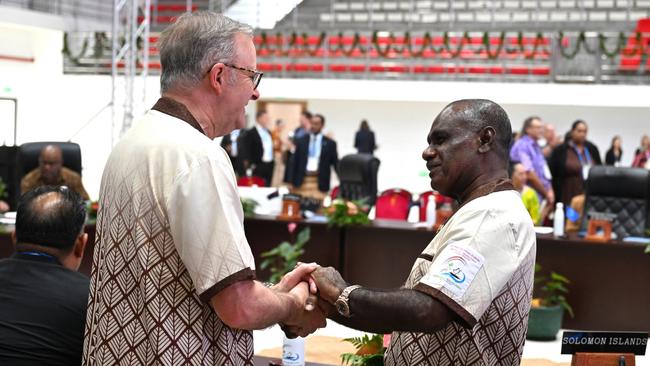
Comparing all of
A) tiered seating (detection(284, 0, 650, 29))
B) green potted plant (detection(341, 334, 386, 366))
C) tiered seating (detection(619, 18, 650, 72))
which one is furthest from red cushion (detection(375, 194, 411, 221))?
tiered seating (detection(284, 0, 650, 29))

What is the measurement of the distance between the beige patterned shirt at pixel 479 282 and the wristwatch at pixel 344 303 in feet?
0.47

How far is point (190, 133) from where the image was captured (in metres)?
1.98

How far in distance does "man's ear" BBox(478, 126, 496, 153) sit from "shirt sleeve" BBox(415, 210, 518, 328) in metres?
0.19

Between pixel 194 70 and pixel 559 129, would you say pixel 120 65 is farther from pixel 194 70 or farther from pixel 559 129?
pixel 194 70

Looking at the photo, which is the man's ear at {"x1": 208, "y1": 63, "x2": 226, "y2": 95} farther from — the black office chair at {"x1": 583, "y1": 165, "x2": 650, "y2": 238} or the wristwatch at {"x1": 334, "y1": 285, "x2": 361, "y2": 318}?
the black office chair at {"x1": 583, "y1": 165, "x2": 650, "y2": 238}

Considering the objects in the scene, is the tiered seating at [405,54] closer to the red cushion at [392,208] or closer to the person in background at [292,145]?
the person in background at [292,145]

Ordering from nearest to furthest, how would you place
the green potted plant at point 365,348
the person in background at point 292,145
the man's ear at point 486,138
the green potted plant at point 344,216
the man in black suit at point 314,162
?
the man's ear at point 486,138
the green potted plant at point 365,348
the green potted plant at point 344,216
the man in black suit at point 314,162
the person in background at point 292,145

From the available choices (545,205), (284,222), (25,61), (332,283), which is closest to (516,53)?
(545,205)

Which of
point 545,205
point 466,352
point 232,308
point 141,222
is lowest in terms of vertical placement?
point 545,205

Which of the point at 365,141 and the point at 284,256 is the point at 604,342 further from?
the point at 365,141

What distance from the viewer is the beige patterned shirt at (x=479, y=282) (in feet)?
6.84

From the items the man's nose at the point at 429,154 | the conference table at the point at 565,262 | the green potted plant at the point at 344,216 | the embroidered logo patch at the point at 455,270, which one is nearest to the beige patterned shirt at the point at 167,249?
the embroidered logo patch at the point at 455,270

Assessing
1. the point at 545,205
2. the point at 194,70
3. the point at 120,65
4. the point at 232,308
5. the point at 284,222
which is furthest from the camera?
the point at 120,65

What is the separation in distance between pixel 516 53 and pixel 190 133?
14.5 m
